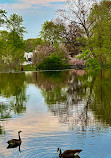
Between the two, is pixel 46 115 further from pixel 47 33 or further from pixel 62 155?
pixel 47 33

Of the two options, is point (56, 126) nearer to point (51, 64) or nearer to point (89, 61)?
point (89, 61)

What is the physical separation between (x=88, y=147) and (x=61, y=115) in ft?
20.3

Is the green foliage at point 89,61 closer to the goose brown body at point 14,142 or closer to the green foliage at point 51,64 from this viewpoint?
the goose brown body at point 14,142

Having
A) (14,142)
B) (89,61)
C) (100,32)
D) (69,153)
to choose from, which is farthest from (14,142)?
(100,32)

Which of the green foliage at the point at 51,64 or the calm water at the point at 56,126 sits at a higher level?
the green foliage at the point at 51,64

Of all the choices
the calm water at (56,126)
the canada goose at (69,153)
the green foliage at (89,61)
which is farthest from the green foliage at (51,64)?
the canada goose at (69,153)

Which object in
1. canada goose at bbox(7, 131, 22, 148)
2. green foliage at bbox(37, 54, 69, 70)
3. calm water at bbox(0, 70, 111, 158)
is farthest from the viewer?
green foliage at bbox(37, 54, 69, 70)

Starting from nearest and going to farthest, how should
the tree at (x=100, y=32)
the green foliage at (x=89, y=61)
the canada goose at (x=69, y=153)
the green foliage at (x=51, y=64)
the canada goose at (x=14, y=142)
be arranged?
the canada goose at (x=69, y=153) < the canada goose at (x=14, y=142) < the green foliage at (x=89, y=61) < the tree at (x=100, y=32) < the green foliage at (x=51, y=64)

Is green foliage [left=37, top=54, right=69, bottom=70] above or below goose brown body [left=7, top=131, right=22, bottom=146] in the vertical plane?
above

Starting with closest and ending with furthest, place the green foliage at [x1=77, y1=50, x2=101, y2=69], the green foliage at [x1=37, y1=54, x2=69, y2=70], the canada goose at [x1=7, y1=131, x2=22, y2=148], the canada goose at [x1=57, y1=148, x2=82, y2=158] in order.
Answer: the canada goose at [x1=57, y1=148, x2=82, y2=158], the canada goose at [x1=7, y1=131, x2=22, y2=148], the green foliage at [x1=77, y1=50, x2=101, y2=69], the green foliage at [x1=37, y1=54, x2=69, y2=70]

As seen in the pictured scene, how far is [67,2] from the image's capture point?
60.0m

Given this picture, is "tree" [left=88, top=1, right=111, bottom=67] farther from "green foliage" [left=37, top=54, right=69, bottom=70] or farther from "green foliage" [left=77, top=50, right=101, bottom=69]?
"green foliage" [left=37, top=54, right=69, bottom=70]

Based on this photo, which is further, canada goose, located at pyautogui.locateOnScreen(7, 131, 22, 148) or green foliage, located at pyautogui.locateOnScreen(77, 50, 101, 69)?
green foliage, located at pyautogui.locateOnScreen(77, 50, 101, 69)

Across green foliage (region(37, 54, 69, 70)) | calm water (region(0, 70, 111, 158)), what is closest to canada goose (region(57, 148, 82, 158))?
calm water (region(0, 70, 111, 158))
